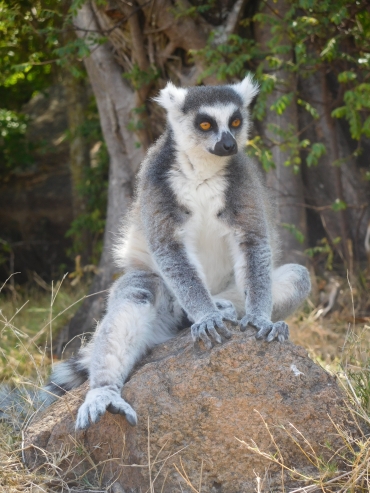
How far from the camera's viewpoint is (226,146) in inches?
169

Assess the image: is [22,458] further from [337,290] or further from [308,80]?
[308,80]

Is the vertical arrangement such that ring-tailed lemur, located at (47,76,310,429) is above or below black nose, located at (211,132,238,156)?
below

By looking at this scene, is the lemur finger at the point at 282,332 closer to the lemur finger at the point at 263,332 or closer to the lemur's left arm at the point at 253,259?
the lemur finger at the point at 263,332

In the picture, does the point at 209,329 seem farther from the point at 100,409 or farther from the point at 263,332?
the point at 100,409

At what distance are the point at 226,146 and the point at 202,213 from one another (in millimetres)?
473

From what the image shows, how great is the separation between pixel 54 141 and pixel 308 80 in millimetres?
5686

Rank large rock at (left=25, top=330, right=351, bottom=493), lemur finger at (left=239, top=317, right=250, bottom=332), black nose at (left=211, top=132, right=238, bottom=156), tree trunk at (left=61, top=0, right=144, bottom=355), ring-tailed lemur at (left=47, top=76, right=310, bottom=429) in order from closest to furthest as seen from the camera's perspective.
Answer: large rock at (left=25, top=330, right=351, bottom=493) < lemur finger at (left=239, top=317, right=250, bottom=332) < ring-tailed lemur at (left=47, top=76, right=310, bottom=429) < black nose at (left=211, top=132, right=238, bottom=156) < tree trunk at (left=61, top=0, right=144, bottom=355)

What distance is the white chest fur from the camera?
4387 millimetres

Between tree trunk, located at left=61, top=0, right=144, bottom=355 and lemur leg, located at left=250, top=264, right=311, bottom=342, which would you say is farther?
tree trunk, located at left=61, top=0, right=144, bottom=355

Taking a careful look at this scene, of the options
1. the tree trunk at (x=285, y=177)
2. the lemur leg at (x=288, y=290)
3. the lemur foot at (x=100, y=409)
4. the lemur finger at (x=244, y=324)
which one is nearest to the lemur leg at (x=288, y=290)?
the lemur leg at (x=288, y=290)

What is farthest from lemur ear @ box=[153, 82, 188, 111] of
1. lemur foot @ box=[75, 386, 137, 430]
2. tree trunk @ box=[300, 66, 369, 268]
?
tree trunk @ box=[300, 66, 369, 268]

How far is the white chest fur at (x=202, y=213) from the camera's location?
4.39 meters

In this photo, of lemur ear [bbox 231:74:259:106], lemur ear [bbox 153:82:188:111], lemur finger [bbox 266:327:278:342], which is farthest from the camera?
lemur ear [bbox 231:74:259:106]

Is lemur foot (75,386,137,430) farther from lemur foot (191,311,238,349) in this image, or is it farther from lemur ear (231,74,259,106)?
lemur ear (231,74,259,106)
